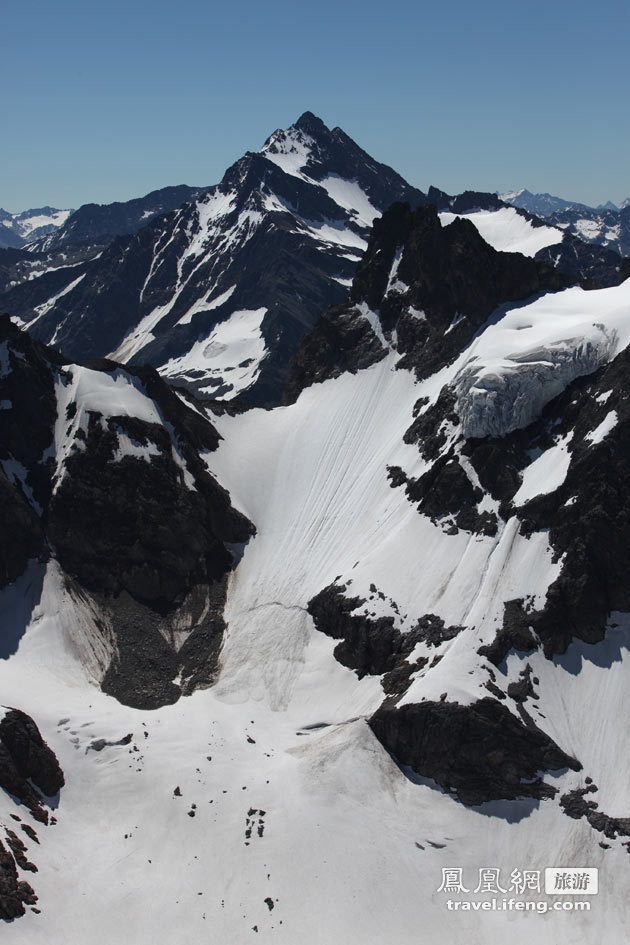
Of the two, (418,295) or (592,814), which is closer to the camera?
(592,814)

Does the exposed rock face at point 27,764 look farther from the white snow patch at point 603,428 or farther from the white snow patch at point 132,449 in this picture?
the white snow patch at point 603,428

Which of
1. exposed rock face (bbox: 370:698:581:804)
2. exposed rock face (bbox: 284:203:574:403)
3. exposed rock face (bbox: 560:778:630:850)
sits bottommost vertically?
exposed rock face (bbox: 560:778:630:850)

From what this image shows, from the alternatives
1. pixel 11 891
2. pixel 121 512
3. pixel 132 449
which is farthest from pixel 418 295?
pixel 11 891

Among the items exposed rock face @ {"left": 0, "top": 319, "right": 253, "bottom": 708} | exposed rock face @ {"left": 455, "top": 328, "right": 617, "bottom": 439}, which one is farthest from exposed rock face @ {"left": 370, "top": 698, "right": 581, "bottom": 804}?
exposed rock face @ {"left": 455, "top": 328, "right": 617, "bottom": 439}

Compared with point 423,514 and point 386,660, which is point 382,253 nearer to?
point 423,514

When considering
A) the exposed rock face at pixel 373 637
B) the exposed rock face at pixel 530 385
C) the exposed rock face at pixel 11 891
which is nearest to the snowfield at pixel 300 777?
the exposed rock face at pixel 11 891

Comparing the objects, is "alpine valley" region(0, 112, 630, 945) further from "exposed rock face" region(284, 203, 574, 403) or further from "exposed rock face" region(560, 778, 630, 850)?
"exposed rock face" region(284, 203, 574, 403)

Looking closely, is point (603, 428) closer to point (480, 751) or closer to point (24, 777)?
point (480, 751)
